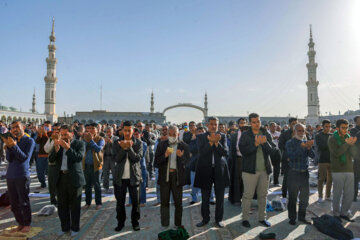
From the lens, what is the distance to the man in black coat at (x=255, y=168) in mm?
4738

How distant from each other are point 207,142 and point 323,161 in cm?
365

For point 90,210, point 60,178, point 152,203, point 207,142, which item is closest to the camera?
point 60,178

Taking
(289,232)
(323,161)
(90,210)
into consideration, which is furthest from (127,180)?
(323,161)

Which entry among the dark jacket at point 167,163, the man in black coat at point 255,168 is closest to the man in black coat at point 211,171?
the dark jacket at point 167,163

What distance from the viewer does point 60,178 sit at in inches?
177

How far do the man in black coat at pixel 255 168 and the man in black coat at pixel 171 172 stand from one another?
1214 mm

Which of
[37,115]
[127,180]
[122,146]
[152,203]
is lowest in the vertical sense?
[152,203]

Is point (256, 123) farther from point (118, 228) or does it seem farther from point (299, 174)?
point (118, 228)

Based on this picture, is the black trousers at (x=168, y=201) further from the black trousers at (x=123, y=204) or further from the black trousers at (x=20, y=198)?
the black trousers at (x=20, y=198)

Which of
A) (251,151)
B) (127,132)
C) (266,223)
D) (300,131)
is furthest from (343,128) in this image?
(127,132)

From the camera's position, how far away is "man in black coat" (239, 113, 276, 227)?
4738mm

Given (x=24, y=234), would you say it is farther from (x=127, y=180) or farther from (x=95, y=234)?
(x=127, y=180)

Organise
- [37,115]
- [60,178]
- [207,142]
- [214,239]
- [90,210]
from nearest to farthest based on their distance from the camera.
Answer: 1. [214,239]
2. [60,178]
3. [207,142]
4. [90,210]
5. [37,115]

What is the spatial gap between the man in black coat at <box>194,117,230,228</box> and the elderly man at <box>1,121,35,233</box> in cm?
326
